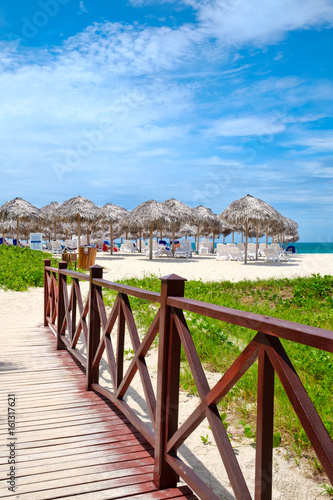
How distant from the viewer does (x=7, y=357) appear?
4.71 meters

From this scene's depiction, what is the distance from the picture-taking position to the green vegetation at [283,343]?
9.76 feet

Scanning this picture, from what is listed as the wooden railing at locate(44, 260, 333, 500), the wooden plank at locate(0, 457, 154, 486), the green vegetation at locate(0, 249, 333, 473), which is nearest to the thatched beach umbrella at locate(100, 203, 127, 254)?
the green vegetation at locate(0, 249, 333, 473)

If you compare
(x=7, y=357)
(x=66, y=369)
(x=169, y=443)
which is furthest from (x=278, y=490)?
(x=7, y=357)

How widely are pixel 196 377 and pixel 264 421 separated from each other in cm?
47

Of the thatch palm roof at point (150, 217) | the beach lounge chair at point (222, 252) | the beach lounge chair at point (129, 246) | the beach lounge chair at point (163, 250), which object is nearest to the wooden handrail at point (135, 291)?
the thatch palm roof at point (150, 217)

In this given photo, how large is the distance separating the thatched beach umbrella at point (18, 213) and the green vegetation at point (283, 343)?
56.5 feet

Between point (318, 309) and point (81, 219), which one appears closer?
point (318, 309)

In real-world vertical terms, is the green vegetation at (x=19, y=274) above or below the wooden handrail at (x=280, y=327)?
below

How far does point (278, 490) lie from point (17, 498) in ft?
4.86

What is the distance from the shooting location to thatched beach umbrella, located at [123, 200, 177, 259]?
21.7 m

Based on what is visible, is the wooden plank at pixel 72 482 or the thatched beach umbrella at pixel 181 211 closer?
the wooden plank at pixel 72 482

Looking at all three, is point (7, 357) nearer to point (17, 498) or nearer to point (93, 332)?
point (93, 332)

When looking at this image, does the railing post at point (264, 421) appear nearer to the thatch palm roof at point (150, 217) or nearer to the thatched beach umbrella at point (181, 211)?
the thatch palm roof at point (150, 217)

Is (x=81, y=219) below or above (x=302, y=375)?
above
